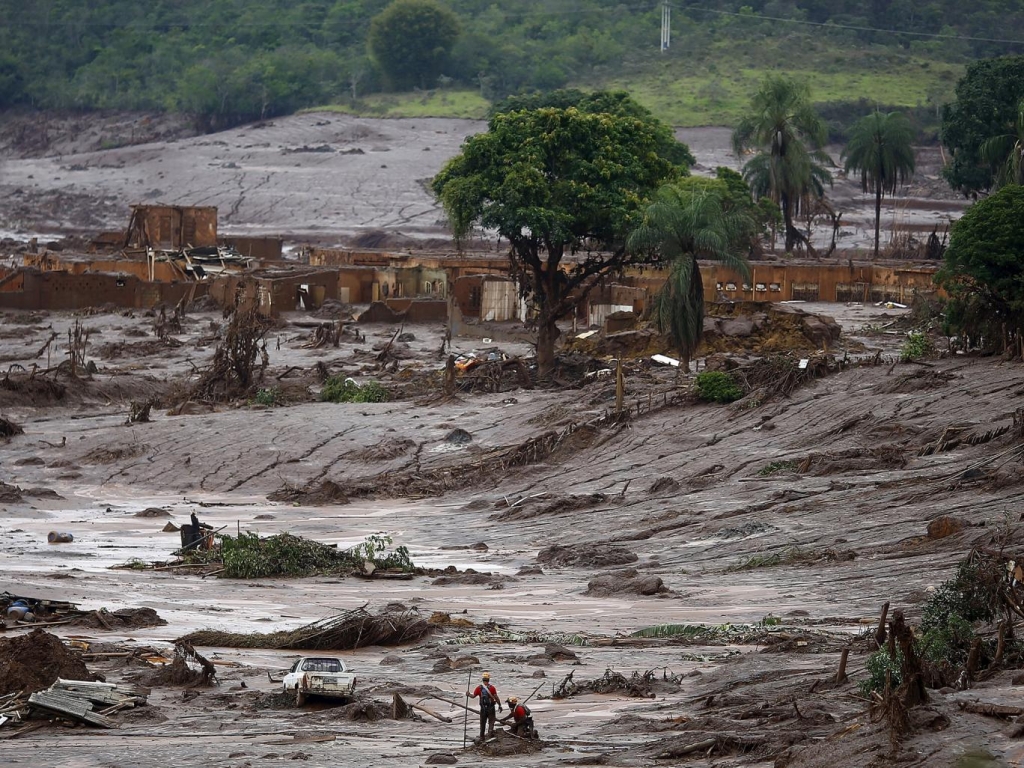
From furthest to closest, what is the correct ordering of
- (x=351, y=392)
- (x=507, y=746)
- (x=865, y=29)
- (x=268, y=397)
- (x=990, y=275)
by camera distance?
(x=865, y=29) → (x=351, y=392) → (x=268, y=397) → (x=990, y=275) → (x=507, y=746)

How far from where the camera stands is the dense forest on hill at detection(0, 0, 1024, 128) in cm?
11262

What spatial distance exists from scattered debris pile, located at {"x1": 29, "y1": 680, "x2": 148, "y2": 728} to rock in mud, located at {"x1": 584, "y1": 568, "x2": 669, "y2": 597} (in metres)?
7.51

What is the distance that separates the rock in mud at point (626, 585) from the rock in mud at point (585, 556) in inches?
56.6

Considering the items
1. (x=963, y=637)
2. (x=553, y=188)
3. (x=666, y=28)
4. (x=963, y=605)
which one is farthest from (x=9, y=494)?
(x=666, y=28)

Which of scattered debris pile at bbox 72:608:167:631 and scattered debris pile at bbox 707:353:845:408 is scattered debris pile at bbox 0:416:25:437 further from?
scattered debris pile at bbox 72:608:167:631

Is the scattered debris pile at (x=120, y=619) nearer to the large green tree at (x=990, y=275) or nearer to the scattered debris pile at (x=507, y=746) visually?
the scattered debris pile at (x=507, y=746)

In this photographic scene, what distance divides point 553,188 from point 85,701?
27.0m

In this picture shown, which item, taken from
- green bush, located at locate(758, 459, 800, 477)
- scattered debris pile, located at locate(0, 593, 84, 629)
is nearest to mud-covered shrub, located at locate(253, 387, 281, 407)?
green bush, located at locate(758, 459, 800, 477)

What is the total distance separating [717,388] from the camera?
33.8 m

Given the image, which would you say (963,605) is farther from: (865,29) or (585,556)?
(865,29)

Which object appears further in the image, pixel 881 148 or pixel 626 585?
pixel 881 148

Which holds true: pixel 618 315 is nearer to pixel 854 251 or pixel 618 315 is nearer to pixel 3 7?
pixel 854 251

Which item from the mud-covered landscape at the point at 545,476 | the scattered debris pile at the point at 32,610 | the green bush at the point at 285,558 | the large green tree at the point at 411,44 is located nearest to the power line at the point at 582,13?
the large green tree at the point at 411,44

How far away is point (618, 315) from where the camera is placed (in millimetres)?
45531
